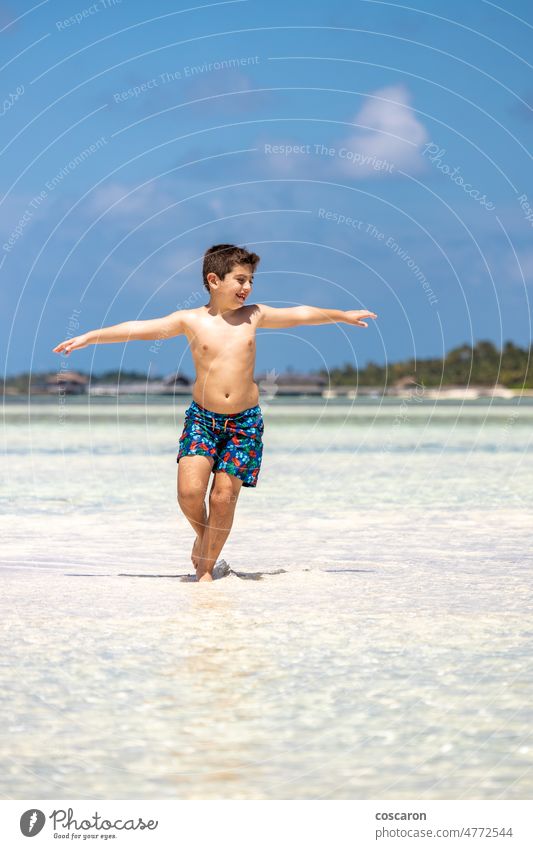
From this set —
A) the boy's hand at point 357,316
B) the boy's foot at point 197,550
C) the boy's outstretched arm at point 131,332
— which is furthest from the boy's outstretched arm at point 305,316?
the boy's foot at point 197,550

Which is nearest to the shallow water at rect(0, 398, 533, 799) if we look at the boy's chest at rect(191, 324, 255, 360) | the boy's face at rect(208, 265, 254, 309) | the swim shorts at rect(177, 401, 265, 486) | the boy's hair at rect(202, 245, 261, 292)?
the swim shorts at rect(177, 401, 265, 486)

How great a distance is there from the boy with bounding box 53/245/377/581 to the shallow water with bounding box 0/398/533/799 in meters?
0.53

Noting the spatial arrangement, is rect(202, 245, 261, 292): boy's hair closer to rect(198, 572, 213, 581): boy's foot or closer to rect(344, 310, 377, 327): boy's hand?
rect(344, 310, 377, 327): boy's hand

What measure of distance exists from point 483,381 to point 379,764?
6927 inches

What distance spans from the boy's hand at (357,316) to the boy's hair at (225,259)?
73 centimetres

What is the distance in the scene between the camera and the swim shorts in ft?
27.3

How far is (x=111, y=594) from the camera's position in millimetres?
8016

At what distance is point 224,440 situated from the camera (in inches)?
332

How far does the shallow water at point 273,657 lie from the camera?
450 centimetres

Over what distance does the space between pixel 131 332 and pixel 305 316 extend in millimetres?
1203

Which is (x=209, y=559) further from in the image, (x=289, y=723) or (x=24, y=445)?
(x=24, y=445)
